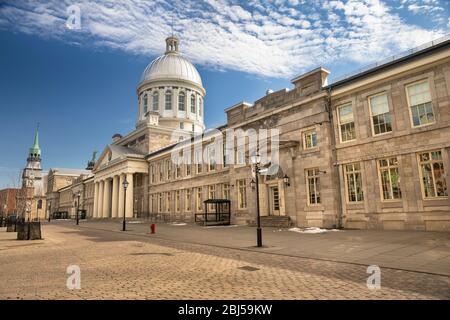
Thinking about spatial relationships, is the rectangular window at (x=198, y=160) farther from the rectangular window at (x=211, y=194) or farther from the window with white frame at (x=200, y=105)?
the window with white frame at (x=200, y=105)

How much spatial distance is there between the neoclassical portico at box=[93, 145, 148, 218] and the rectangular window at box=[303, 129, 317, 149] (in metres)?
29.2

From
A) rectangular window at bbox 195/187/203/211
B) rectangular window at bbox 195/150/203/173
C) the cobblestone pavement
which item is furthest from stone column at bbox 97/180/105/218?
the cobblestone pavement

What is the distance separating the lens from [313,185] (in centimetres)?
2256

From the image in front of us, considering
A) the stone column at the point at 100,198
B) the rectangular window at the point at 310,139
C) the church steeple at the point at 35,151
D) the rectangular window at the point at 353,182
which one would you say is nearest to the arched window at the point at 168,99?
the stone column at the point at 100,198

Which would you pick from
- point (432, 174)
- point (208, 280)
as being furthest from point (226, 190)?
point (208, 280)

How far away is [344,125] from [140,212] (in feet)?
122

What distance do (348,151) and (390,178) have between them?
3237 mm

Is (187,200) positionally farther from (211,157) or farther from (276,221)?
(276,221)

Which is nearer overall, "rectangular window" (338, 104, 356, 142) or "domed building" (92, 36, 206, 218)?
"rectangular window" (338, 104, 356, 142)

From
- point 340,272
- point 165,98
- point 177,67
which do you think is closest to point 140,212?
point 165,98

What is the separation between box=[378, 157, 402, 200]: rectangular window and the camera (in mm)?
18156

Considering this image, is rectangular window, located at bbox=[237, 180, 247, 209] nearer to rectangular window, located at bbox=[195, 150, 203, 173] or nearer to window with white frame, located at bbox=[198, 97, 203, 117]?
rectangular window, located at bbox=[195, 150, 203, 173]
